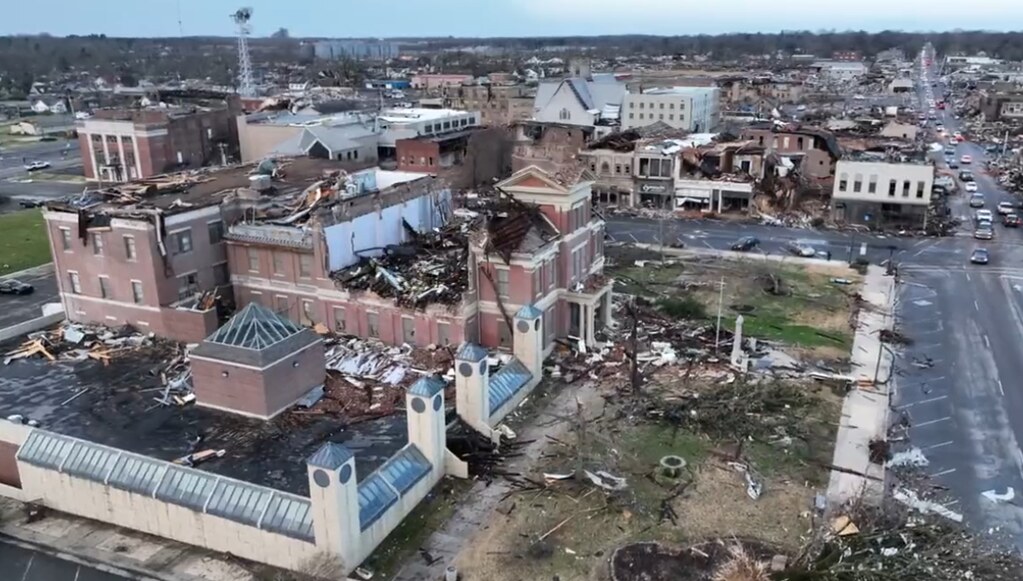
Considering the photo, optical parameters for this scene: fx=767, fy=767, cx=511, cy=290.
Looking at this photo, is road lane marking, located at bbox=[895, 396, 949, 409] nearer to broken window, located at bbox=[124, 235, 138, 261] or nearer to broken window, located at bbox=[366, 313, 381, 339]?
broken window, located at bbox=[366, 313, 381, 339]

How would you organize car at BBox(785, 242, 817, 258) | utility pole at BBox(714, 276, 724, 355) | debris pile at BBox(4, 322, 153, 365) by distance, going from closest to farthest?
debris pile at BBox(4, 322, 153, 365) → utility pole at BBox(714, 276, 724, 355) → car at BBox(785, 242, 817, 258)

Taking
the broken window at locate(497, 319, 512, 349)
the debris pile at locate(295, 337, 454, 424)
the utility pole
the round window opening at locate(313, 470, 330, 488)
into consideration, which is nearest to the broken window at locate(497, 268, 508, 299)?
the broken window at locate(497, 319, 512, 349)

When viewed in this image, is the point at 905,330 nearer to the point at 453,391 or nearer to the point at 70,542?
the point at 453,391

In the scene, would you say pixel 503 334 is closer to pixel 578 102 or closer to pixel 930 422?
pixel 930 422

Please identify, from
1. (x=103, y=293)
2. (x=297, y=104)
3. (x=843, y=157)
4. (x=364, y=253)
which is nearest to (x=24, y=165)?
(x=297, y=104)

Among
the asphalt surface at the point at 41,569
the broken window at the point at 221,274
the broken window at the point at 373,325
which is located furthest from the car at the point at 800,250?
the asphalt surface at the point at 41,569

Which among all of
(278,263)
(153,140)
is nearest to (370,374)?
(278,263)
